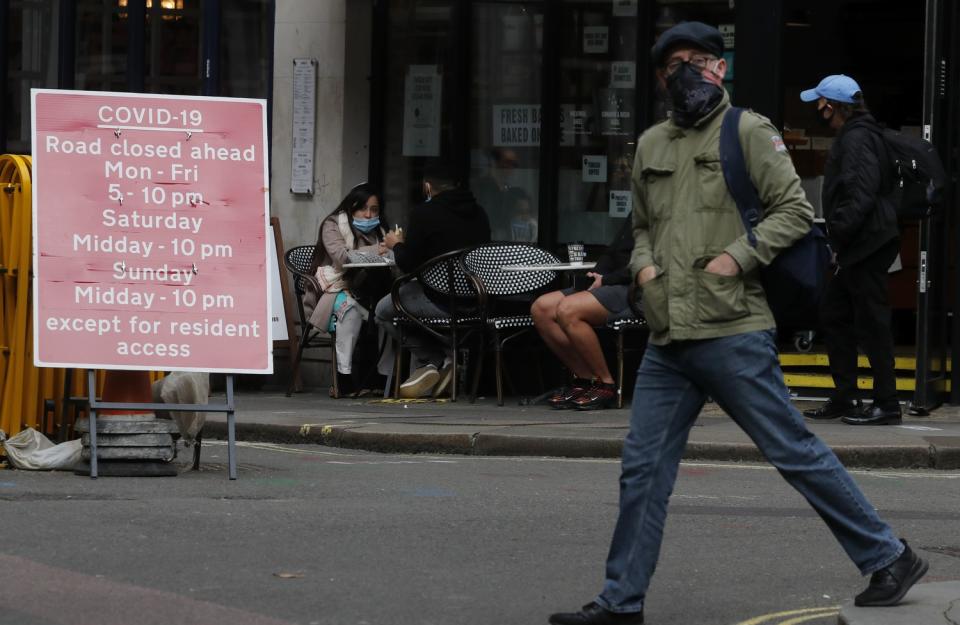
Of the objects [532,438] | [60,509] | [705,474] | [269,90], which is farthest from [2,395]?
[269,90]

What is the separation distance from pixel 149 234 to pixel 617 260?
13.8 ft

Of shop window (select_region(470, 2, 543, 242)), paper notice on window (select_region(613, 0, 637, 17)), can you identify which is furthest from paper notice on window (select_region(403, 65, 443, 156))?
paper notice on window (select_region(613, 0, 637, 17))

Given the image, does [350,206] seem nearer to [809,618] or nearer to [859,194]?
[859,194]

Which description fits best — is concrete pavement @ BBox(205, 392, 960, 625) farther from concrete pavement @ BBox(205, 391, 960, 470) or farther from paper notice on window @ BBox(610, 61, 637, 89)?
paper notice on window @ BBox(610, 61, 637, 89)

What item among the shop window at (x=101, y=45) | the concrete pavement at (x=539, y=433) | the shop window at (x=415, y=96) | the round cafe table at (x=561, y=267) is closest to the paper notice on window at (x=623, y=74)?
the shop window at (x=415, y=96)

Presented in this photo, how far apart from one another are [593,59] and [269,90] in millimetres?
2625

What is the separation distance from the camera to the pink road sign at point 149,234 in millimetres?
8305

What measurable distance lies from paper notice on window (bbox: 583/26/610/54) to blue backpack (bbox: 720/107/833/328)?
8496mm

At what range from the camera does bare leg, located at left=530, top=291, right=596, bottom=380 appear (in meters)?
11.8

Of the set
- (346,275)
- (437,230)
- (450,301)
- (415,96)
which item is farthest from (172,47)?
(450,301)

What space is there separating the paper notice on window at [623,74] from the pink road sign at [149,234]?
5.36 metres

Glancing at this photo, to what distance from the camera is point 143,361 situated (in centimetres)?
834

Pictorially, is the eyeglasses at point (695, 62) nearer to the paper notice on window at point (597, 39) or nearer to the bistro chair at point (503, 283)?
the bistro chair at point (503, 283)

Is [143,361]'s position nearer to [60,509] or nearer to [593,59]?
[60,509]
